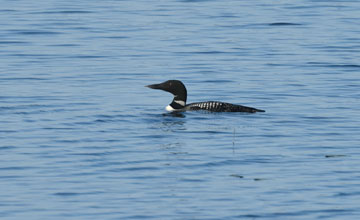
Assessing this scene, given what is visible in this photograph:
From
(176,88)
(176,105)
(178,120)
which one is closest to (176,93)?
(176,88)

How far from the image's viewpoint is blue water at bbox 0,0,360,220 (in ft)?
36.4

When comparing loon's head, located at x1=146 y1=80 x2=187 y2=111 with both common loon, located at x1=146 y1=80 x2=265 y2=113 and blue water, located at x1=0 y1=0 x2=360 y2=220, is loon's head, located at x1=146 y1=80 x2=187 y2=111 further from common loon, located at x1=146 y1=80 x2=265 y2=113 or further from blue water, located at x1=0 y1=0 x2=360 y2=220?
blue water, located at x1=0 y1=0 x2=360 y2=220

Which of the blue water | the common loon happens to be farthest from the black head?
the blue water

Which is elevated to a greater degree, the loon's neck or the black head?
the black head

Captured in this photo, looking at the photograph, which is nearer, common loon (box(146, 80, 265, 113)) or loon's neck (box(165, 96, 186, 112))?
common loon (box(146, 80, 265, 113))

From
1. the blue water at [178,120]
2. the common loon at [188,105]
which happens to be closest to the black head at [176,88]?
the common loon at [188,105]

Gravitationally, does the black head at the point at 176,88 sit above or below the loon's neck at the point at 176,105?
above

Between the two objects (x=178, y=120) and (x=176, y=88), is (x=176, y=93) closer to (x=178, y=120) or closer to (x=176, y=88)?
(x=176, y=88)

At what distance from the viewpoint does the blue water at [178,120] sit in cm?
1111

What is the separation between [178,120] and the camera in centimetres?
1650

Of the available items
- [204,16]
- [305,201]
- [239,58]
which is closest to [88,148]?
[305,201]

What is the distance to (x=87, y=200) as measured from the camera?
36.1ft

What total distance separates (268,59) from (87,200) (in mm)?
13629

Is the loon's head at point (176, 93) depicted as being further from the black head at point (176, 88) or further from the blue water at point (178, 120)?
the blue water at point (178, 120)
